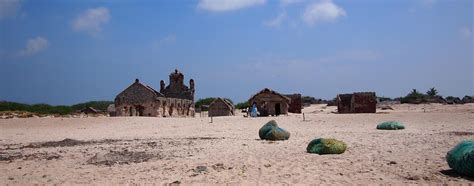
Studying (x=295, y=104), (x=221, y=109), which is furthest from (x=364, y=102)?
(x=221, y=109)

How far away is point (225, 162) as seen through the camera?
1049 cm

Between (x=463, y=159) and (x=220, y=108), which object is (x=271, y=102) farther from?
(x=463, y=159)

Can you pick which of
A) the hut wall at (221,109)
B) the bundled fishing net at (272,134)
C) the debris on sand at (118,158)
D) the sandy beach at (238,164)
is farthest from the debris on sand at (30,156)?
the hut wall at (221,109)

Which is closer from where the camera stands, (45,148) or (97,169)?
(97,169)

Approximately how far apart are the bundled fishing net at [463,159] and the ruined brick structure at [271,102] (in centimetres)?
3064

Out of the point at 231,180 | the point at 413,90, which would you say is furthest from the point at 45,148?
the point at 413,90

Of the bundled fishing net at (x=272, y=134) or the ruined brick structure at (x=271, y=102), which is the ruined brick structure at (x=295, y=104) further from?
the bundled fishing net at (x=272, y=134)

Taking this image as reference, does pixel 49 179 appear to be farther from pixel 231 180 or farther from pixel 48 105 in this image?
pixel 48 105

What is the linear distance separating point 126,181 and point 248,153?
407 cm

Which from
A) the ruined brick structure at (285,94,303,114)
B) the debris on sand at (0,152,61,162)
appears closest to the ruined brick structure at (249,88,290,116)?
the ruined brick structure at (285,94,303,114)

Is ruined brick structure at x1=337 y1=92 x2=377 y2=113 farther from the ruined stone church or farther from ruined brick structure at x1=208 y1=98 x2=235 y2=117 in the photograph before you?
the ruined stone church

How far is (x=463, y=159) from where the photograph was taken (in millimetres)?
8188

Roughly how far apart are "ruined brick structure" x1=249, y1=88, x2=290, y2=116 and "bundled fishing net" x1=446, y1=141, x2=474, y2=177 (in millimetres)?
30639

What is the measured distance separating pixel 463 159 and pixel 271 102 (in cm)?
3161
